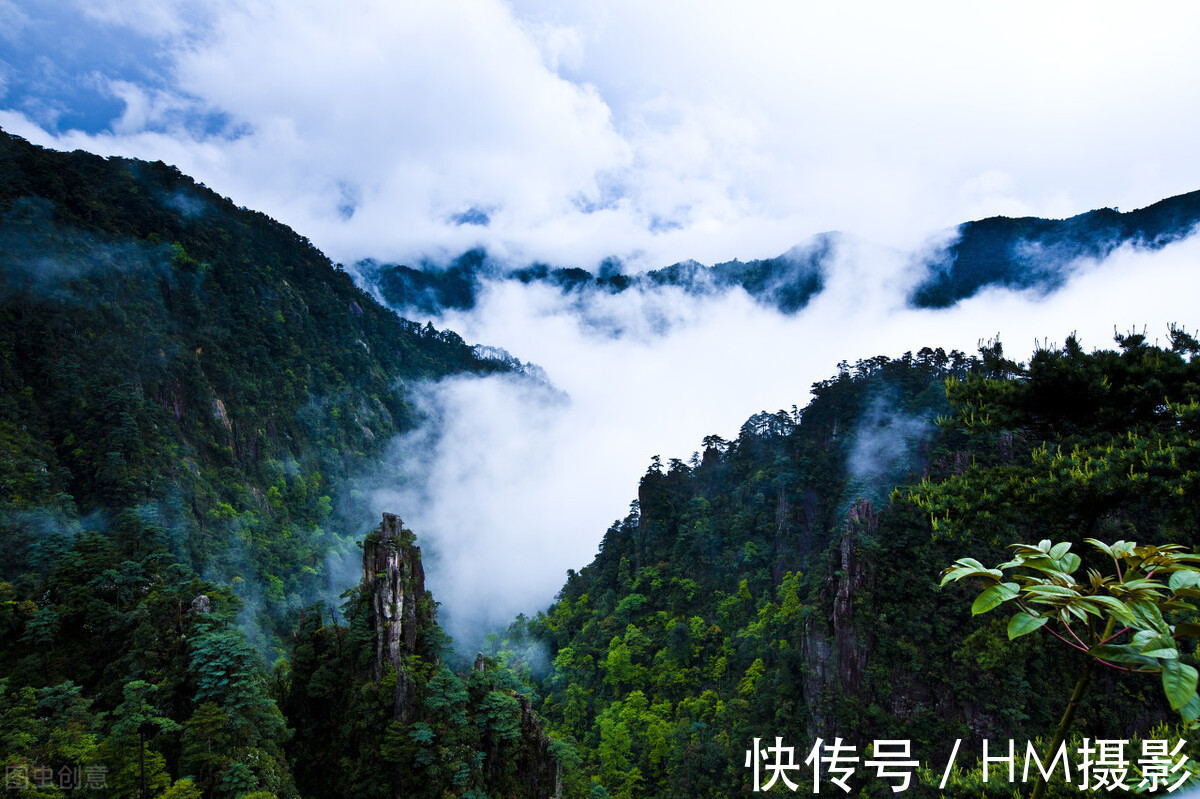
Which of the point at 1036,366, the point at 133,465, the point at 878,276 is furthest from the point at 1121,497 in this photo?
the point at 878,276

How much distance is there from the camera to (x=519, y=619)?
197 ft

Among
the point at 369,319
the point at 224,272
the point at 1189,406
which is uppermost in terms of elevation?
the point at 369,319

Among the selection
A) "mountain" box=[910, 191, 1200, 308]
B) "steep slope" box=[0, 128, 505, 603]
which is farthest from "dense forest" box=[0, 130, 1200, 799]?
"mountain" box=[910, 191, 1200, 308]

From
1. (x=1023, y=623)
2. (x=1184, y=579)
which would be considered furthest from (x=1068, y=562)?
(x=1023, y=623)

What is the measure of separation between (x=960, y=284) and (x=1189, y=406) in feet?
303

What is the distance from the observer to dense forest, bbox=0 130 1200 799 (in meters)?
10.2

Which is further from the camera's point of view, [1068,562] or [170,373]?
[170,373]

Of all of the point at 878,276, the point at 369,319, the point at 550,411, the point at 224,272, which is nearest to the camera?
the point at 224,272

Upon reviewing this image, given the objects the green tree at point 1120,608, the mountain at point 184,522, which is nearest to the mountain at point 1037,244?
the mountain at point 184,522

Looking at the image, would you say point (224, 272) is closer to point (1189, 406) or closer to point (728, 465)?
point (728, 465)

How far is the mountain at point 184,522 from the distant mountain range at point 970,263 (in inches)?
3019

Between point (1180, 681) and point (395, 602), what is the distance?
2250cm

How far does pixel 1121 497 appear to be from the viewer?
8438 mm

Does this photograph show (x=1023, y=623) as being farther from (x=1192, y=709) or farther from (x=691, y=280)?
(x=691, y=280)
